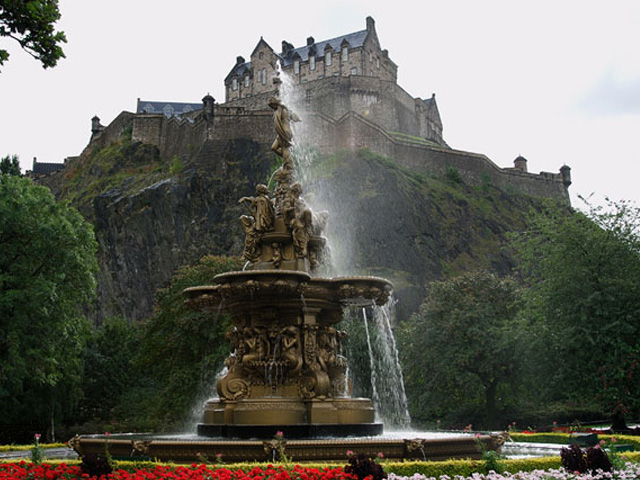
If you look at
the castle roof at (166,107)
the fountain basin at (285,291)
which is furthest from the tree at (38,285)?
the castle roof at (166,107)

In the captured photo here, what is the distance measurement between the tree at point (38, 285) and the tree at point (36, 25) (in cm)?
1616

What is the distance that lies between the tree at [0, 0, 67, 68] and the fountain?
4.41 meters

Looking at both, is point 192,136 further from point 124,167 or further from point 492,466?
point 492,466

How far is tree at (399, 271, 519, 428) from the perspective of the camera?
30250 millimetres

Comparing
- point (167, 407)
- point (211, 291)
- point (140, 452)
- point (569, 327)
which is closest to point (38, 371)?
point (167, 407)

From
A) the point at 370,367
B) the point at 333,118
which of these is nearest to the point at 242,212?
the point at 333,118

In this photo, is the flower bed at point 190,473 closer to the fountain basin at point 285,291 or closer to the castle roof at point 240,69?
the fountain basin at point 285,291

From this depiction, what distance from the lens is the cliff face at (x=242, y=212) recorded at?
2141 inches

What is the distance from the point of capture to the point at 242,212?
183ft

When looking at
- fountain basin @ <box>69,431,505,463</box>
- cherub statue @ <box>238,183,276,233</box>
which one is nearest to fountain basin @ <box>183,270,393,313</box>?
cherub statue @ <box>238,183,276,233</box>

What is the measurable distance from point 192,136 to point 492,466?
58949mm

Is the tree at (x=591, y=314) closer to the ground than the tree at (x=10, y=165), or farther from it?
closer to the ground

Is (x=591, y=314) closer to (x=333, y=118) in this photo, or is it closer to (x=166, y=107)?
(x=333, y=118)

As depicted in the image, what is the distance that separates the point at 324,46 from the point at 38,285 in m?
62.0
